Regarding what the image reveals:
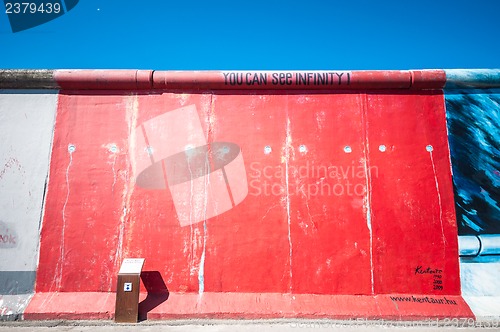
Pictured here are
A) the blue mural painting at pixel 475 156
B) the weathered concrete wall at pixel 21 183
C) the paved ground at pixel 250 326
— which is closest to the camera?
the paved ground at pixel 250 326

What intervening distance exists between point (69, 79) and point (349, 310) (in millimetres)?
5416

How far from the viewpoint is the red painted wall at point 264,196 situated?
4098 millimetres

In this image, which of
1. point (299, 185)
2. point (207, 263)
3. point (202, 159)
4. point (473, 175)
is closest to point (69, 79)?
point (202, 159)

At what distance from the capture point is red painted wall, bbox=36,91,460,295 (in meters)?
4.10

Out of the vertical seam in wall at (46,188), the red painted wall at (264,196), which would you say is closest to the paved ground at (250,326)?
the red painted wall at (264,196)

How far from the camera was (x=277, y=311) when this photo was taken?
3.81m

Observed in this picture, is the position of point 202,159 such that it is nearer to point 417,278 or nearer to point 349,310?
point 349,310

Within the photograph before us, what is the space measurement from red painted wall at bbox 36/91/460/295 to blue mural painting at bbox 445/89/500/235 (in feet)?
0.62

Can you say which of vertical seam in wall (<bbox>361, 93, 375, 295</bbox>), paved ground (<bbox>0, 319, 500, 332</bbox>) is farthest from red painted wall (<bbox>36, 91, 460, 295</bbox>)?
paved ground (<bbox>0, 319, 500, 332</bbox>)

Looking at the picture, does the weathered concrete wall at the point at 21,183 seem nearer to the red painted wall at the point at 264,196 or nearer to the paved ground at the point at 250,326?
the red painted wall at the point at 264,196

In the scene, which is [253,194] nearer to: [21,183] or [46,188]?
[46,188]

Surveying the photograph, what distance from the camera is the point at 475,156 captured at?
450 centimetres

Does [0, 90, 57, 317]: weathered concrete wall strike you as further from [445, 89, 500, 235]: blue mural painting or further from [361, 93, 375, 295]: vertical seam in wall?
[445, 89, 500, 235]: blue mural painting

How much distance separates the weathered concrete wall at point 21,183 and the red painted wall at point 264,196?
0.18 meters
